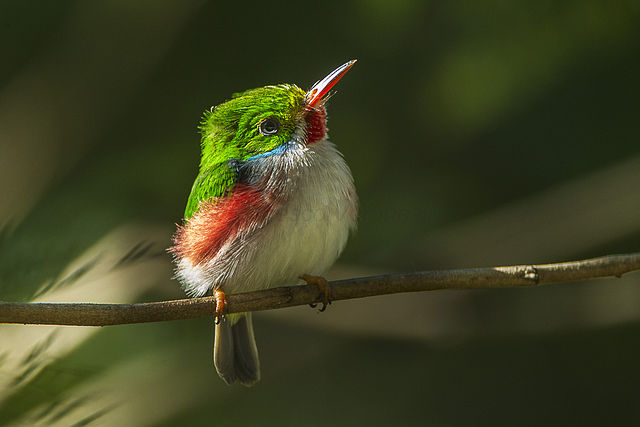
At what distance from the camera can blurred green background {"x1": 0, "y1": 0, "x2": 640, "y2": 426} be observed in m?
2.71

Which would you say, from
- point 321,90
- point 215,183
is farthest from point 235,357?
point 321,90

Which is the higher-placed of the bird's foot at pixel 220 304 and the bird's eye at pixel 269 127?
the bird's eye at pixel 269 127

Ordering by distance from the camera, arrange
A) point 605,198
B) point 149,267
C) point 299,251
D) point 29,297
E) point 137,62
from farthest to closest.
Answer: point 605,198 → point 137,62 → point 149,267 → point 299,251 → point 29,297

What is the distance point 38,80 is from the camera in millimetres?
2691

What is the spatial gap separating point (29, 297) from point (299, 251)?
0.87m

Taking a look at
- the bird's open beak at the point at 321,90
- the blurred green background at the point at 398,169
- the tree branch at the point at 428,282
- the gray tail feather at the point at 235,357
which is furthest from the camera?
the blurred green background at the point at 398,169

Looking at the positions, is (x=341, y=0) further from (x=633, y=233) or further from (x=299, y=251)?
(x=633, y=233)

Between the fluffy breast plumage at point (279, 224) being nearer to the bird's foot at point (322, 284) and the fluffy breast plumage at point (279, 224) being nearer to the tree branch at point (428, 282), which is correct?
the bird's foot at point (322, 284)

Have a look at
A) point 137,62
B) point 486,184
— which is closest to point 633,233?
point 486,184

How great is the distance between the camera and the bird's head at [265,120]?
5.91 feet

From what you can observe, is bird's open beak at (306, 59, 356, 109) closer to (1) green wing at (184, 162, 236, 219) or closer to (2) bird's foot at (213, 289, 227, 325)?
(1) green wing at (184, 162, 236, 219)

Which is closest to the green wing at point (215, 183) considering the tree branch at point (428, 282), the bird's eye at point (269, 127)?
the bird's eye at point (269, 127)

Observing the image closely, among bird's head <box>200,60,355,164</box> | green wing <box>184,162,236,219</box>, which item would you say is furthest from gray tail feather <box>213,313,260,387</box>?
bird's head <box>200,60,355,164</box>

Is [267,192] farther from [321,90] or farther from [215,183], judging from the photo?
[321,90]
